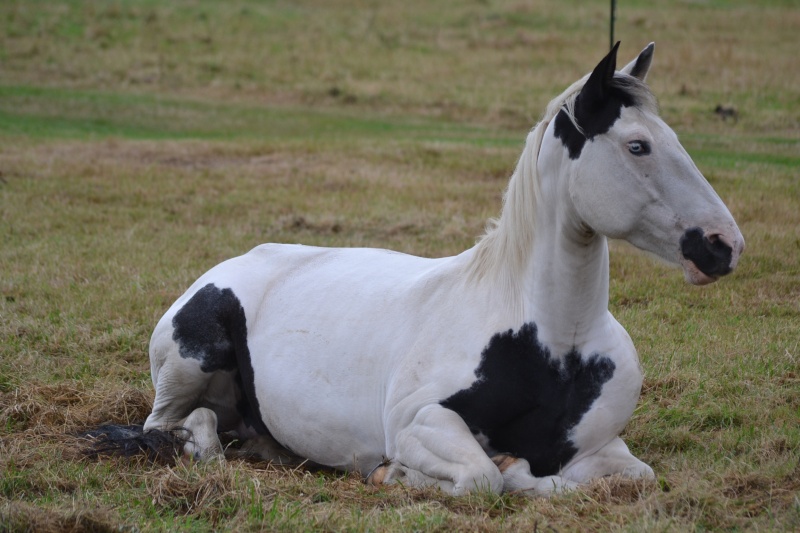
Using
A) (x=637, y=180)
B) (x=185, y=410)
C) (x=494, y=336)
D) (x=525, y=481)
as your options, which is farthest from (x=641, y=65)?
(x=185, y=410)

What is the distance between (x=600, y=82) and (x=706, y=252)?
31.7 inches

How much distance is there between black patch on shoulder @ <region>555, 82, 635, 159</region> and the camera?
12.6 ft

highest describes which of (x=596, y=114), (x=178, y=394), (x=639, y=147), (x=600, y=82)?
(x=600, y=82)

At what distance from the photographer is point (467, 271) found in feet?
15.1

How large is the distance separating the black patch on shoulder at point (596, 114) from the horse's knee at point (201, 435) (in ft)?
8.01

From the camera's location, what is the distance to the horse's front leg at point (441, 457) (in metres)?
3.95

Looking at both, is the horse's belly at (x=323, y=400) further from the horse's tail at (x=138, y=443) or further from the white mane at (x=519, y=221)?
the white mane at (x=519, y=221)

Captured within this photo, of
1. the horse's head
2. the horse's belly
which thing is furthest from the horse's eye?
the horse's belly

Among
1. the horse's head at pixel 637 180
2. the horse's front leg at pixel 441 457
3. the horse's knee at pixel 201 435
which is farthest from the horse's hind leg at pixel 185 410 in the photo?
the horse's head at pixel 637 180

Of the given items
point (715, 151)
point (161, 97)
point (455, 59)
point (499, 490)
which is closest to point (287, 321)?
point (499, 490)

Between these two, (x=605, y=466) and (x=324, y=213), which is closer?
(x=605, y=466)

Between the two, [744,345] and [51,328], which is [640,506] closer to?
[744,345]

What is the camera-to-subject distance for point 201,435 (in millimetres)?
5066

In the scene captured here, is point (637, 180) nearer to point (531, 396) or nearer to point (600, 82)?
point (600, 82)
